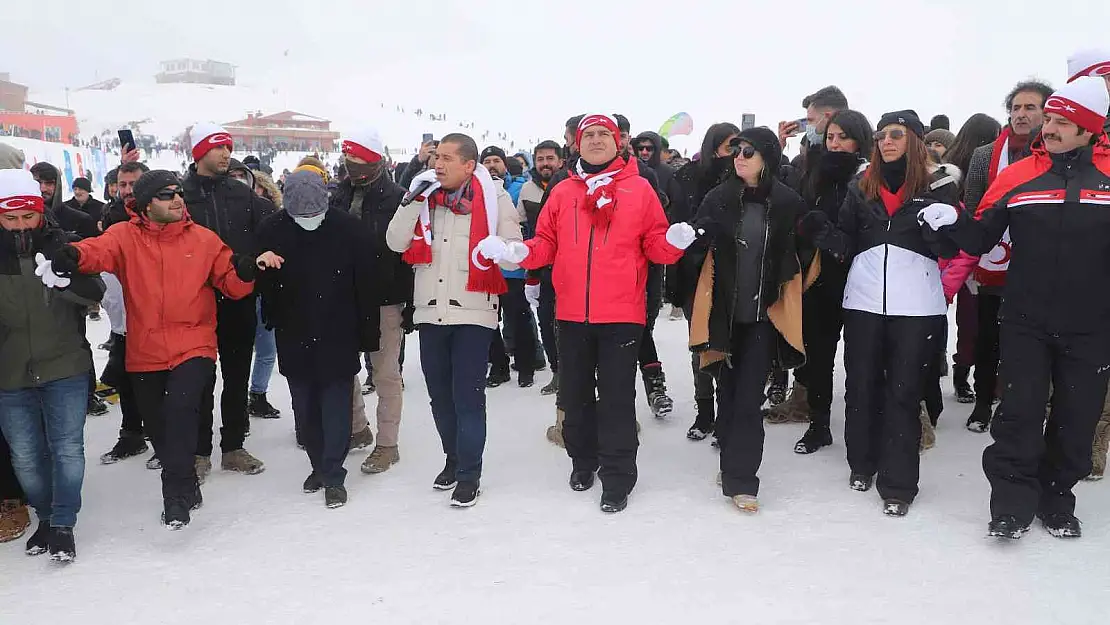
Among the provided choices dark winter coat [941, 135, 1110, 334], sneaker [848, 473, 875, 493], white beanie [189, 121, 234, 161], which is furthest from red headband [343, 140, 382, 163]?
sneaker [848, 473, 875, 493]

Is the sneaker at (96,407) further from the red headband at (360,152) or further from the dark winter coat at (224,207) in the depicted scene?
the red headband at (360,152)

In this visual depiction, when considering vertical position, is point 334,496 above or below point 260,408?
below

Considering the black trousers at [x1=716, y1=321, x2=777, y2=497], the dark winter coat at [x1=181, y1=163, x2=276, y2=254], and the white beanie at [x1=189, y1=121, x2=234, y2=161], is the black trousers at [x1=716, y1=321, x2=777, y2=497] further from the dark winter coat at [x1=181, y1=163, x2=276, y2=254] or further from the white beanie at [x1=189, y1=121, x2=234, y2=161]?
the white beanie at [x1=189, y1=121, x2=234, y2=161]

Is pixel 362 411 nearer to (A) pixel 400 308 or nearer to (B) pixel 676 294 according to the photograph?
(A) pixel 400 308

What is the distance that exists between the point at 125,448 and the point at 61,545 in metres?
1.47

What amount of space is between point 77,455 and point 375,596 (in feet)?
5.55

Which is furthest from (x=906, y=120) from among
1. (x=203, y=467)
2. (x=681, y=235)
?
(x=203, y=467)

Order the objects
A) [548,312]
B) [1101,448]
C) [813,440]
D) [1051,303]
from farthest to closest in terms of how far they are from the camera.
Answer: [548,312] → [813,440] → [1101,448] → [1051,303]

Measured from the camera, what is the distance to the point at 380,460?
455cm

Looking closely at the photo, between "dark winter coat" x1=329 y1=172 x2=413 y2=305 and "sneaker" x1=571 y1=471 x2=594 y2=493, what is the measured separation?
1.39 metres

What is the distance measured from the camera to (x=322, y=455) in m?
4.20

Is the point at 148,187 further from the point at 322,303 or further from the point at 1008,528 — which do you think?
the point at 1008,528

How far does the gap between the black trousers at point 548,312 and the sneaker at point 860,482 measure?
2.03 metres

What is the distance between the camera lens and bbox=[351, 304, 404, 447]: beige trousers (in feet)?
14.6
